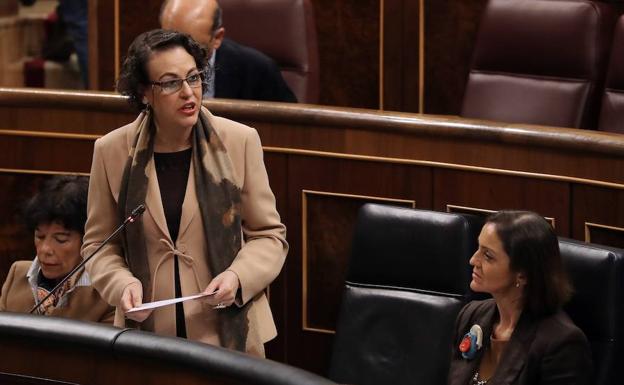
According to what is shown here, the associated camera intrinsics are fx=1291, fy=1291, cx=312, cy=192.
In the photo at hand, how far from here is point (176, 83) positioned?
69.4 inches

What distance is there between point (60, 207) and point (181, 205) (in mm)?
508

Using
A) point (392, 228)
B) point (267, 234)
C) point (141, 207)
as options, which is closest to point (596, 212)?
point (392, 228)

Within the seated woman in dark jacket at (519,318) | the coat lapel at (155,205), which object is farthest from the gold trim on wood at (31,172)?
the seated woman in dark jacket at (519,318)

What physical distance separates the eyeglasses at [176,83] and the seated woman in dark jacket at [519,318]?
460 mm

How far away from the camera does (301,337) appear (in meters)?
2.45

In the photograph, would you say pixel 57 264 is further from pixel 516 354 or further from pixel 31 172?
pixel 516 354

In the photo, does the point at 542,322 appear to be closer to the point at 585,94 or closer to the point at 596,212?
the point at 596,212

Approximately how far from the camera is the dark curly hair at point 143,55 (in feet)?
5.83

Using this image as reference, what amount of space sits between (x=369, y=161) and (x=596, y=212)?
1.44 feet

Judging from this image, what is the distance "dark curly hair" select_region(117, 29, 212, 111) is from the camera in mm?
1777

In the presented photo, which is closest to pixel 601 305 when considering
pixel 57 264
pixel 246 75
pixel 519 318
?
pixel 519 318

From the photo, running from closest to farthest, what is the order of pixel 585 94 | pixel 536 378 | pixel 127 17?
pixel 536 378 < pixel 585 94 < pixel 127 17

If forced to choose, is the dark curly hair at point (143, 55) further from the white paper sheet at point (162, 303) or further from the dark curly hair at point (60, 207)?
the dark curly hair at point (60, 207)

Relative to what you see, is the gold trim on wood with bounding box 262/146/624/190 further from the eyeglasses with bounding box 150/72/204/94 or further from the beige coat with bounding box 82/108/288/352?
the eyeglasses with bounding box 150/72/204/94
